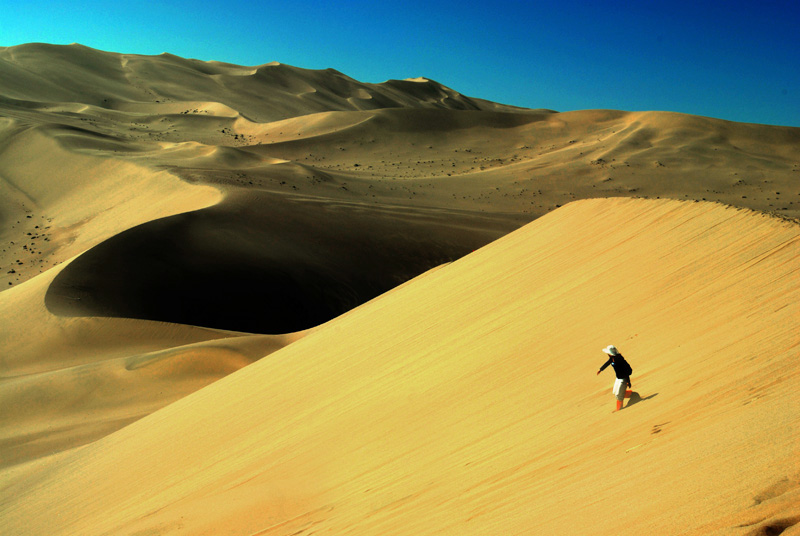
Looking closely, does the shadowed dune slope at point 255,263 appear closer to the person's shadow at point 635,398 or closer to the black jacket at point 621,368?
the black jacket at point 621,368

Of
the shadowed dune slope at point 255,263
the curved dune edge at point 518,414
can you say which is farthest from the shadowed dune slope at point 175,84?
the curved dune edge at point 518,414

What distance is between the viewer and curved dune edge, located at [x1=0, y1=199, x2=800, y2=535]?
10.2ft

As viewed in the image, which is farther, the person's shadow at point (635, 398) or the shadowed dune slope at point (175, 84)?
the shadowed dune slope at point (175, 84)

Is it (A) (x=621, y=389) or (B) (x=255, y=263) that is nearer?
(A) (x=621, y=389)

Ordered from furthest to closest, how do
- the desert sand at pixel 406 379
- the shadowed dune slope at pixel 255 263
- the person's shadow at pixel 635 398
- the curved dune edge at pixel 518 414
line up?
the shadowed dune slope at pixel 255 263, the person's shadow at pixel 635 398, the desert sand at pixel 406 379, the curved dune edge at pixel 518 414

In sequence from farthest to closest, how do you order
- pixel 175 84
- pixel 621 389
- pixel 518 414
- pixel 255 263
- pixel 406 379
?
pixel 175 84
pixel 255 263
pixel 406 379
pixel 518 414
pixel 621 389

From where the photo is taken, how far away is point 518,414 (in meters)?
4.74

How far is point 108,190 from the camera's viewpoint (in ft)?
96.1

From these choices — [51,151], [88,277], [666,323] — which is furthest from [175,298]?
[51,151]

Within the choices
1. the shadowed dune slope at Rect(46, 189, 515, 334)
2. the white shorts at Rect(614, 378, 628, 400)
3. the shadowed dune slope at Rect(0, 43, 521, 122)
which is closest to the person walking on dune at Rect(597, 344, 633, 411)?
the white shorts at Rect(614, 378, 628, 400)

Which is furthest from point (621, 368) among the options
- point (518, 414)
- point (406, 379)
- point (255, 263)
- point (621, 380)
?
point (255, 263)

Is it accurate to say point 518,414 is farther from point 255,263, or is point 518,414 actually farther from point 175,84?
point 175,84

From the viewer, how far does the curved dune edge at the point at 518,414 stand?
309cm

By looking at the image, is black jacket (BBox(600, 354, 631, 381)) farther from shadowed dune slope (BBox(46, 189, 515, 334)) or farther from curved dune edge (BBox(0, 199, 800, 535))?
shadowed dune slope (BBox(46, 189, 515, 334))
